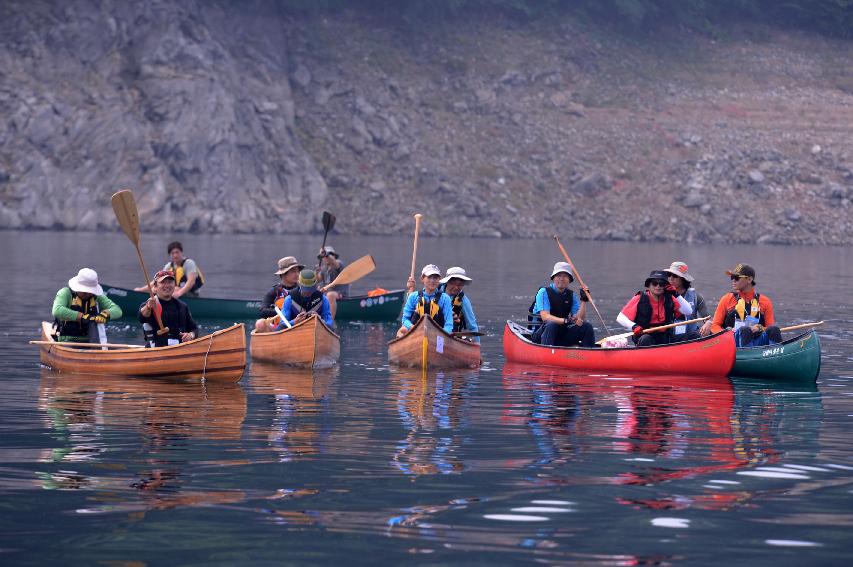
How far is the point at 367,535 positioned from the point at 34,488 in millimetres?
3198

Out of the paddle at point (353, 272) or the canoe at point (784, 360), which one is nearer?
the canoe at point (784, 360)

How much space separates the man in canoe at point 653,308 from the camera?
20.9 m

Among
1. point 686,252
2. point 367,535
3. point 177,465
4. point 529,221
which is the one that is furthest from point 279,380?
point 529,221

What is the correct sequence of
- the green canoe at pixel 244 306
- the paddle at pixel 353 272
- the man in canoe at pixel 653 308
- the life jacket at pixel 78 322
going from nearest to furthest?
the life jacket at pixel 78 322 < the man in canoe at pixel 653 308 < the paddle at pixel 353 272 < the green canoe at pixel 244 306

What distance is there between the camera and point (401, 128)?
310 feet

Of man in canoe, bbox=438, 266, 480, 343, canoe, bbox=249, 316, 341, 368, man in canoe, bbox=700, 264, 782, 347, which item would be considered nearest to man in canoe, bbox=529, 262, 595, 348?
man in canoe, bbox=438, 266, 480, 343

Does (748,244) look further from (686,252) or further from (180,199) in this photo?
(180,199)

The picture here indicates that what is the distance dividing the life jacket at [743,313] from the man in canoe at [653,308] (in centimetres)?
67

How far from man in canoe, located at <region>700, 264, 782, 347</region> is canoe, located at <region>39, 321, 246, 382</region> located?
726 cm

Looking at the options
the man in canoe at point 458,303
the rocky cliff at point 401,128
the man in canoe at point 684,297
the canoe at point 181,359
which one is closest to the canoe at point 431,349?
the man in canoe at point 458,303

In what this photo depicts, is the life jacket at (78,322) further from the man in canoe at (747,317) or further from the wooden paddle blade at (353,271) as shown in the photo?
the man in canoe at (747,317)

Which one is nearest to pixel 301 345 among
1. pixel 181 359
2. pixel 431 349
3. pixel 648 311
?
pixel 431 349

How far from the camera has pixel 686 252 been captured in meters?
75.8

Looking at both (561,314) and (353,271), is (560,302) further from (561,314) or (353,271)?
(353,271)
